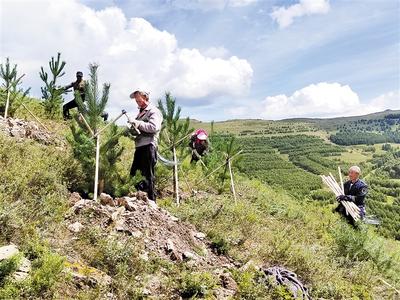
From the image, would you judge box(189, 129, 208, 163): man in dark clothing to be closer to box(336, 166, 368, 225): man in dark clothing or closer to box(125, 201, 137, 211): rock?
box(336, 166, 368, 225): man in dark clothing

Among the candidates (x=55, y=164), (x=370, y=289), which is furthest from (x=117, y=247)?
(x=370, y=289)

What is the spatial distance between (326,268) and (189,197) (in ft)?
11.2

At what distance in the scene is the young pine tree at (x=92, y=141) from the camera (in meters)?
6.71

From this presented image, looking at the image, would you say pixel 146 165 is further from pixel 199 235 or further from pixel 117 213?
pixel 199 235

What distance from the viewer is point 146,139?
6.90 meters

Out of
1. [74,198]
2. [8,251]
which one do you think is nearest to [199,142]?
[74,198]

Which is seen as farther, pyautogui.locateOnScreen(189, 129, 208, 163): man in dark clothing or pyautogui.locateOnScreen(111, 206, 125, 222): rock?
pyautogui.locateOnScreen(189, 129, 208, 163): man in dark clothing

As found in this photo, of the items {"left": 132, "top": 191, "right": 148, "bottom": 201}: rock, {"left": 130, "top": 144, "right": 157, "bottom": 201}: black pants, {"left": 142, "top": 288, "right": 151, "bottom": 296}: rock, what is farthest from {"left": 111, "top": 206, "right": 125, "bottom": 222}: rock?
{"left": 142, "top": 288, "right": 151, "bottom": 296}: rock

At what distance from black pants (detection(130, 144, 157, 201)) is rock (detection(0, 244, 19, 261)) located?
3.10 metres

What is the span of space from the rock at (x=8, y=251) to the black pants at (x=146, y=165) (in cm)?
310

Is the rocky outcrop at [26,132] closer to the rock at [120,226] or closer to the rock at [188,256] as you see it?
the rock at [120,226]

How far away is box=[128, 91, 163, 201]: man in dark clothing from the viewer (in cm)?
671

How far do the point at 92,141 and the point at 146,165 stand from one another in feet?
3.46

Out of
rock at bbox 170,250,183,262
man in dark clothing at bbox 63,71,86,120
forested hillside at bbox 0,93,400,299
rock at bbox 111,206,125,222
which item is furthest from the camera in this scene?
man in dark clothing at bbox 63,71,86,120
